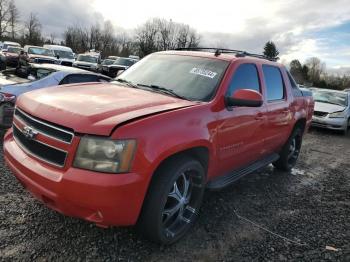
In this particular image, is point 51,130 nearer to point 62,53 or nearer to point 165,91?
point 165,91

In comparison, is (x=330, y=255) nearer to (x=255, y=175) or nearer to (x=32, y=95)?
(x=255, y=175)

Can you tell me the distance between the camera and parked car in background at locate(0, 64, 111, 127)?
6238mm

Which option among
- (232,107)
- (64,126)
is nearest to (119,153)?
(64,126)

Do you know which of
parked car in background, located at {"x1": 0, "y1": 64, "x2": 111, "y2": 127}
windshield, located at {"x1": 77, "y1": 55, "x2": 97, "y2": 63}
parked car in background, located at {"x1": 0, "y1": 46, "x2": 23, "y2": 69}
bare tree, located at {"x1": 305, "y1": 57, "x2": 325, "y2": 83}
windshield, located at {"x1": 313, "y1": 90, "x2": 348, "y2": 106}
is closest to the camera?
parked car in background, located at {"x1": 0, "y1": 64, "x2": 111, "y2": 127}

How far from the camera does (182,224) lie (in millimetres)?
3521

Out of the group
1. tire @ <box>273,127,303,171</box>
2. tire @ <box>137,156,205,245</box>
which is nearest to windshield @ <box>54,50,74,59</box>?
tire @ <box>273,127,303,171</box>

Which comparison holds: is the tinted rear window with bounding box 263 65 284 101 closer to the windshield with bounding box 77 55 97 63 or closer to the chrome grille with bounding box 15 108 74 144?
the chrome grille with bounding box 15 108 74 144

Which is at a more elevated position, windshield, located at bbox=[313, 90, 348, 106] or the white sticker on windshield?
the white sticker on windshield

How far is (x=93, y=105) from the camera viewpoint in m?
3.14

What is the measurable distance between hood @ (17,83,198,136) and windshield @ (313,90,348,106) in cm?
1111

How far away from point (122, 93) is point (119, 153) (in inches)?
45.2

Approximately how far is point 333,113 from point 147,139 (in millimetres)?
10779

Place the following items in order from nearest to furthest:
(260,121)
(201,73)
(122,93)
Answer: (122,93) < (201,73) < (260,121)

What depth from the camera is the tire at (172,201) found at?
3004 mm
